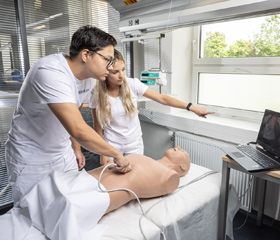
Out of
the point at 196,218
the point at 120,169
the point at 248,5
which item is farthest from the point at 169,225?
the point at 248,5

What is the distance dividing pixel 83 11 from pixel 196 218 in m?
2.18

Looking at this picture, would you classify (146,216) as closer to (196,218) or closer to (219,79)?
(196,218)

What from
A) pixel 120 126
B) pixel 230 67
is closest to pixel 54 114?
pixel 120 126

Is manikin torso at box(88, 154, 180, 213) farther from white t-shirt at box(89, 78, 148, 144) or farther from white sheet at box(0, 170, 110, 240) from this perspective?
white t-shirt at box(89, 78, 148, 144)

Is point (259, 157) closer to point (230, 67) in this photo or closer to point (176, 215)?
point (176, 215)

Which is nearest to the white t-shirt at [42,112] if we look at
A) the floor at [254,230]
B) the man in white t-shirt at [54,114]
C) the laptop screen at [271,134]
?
the man in white t-shirt at [54,114]

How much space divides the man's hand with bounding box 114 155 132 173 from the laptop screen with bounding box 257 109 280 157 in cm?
90

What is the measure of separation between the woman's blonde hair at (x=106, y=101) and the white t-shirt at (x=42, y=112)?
1.00 ft

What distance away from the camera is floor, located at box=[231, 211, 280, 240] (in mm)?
1764

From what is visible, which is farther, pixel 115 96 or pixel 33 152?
pixel 115 96

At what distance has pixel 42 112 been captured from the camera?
1.16 metres

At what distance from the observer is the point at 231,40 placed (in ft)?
7.33

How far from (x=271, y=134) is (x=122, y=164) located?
986 millimetres

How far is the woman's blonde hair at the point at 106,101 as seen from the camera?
1641 millimetres
